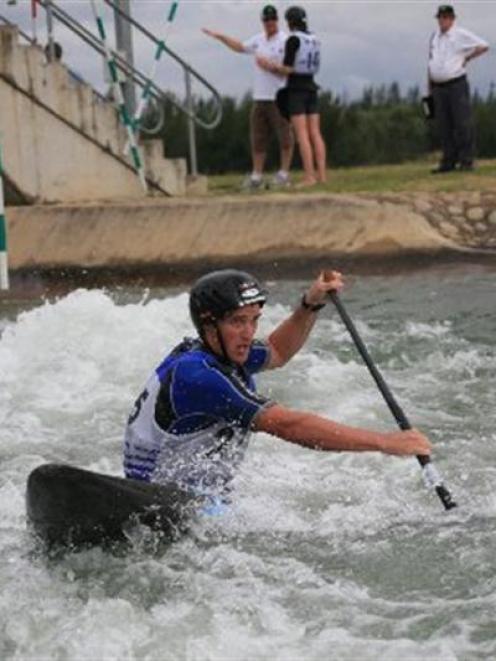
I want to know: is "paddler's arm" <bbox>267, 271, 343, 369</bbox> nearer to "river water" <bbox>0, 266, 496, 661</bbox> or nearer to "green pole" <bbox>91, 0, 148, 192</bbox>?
"river water" <bbox>0, 266, 496, 661</bbox>

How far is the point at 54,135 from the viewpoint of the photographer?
62.7 ft

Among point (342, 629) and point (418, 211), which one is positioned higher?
point (342, 629)

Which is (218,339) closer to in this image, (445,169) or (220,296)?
(220,296)

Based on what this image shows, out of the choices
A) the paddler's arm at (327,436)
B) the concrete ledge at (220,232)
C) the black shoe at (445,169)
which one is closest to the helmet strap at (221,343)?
the paddler's arm at (327,436)

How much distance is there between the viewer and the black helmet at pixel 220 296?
6688 millimetres

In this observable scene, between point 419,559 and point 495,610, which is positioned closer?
point 495,610

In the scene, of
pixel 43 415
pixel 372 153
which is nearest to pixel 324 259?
pixel 43 415

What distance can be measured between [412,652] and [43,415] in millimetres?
5655

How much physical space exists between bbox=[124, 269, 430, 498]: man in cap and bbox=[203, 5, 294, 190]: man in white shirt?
11368mm

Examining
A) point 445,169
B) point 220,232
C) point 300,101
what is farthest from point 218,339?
point 445,169

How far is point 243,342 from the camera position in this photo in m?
6.78

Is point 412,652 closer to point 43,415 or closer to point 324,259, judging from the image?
point 43,415

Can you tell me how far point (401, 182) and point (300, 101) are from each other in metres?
2.01

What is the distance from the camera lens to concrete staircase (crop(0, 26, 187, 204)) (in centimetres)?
1869
